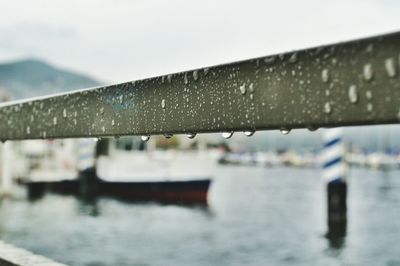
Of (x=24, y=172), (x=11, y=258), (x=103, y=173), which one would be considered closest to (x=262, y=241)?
(x=11, y=258)

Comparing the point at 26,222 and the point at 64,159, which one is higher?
the point at 64,159

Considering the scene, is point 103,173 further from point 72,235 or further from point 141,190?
point 72,235

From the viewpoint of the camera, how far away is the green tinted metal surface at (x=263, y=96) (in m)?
1.01

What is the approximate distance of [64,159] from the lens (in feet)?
72.9

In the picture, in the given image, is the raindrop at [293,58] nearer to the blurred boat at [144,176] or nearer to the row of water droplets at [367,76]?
the row of water droplets at [367,76]

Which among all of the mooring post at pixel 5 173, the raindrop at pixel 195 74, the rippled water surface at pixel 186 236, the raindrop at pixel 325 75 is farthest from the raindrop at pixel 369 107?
the mooring post at pixel 5 173

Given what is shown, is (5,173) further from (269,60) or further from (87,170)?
(269,60)

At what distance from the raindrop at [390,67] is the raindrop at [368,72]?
0.04 meters

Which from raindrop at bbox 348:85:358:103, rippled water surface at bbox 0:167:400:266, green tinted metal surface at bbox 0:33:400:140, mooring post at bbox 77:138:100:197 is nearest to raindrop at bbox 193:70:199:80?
green tinted metal surface at bbox 0:33:400:140

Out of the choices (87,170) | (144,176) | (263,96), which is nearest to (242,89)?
(263,96)

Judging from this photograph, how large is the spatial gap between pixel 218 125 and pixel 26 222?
9373mm

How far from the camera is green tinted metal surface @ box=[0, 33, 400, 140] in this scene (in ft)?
3.32

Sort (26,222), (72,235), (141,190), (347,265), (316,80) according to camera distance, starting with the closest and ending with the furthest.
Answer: (316,80) → (347,265) → (72,235) → (26,222) → (141,190)

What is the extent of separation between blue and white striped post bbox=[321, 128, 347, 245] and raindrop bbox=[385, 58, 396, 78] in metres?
10.1
